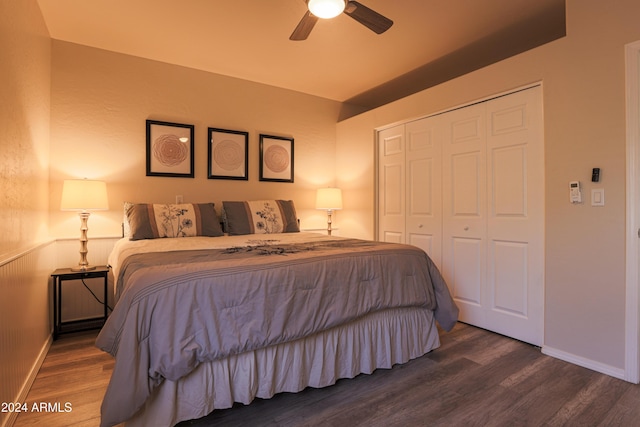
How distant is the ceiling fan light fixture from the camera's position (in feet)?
6.16

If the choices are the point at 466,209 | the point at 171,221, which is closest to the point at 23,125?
the point at 171,221

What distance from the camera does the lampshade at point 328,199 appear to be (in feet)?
13.1

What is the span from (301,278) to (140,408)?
2.88 feet

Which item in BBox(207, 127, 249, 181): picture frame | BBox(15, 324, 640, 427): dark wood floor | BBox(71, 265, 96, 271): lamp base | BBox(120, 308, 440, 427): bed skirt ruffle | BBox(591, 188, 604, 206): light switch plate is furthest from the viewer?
BBox(207, 127, 249, 181): picture frame

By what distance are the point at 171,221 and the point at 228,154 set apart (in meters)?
1.10

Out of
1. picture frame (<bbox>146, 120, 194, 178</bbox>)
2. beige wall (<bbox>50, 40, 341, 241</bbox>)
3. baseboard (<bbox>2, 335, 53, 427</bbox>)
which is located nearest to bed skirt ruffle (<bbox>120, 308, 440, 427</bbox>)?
baseboard (<bbox>2, 335, 53, 427</bbox>)

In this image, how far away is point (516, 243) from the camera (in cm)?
253

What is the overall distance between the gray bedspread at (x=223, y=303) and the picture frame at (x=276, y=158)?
77.6 inches

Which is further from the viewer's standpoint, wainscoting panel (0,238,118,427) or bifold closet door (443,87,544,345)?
bifold closet door (443,87,544,345)

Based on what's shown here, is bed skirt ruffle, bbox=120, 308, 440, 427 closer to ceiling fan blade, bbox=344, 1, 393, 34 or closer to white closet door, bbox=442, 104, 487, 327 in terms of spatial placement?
white closet door, bbox=442, 104, 487, 327

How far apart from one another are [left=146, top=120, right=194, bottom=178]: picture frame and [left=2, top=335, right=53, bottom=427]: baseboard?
1.67 m

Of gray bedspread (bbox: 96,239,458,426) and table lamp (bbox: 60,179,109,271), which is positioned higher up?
table lamp (bbox: 60,179,109,271)

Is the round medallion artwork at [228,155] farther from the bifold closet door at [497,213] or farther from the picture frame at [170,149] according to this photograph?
the bifold closet door at [497,213]

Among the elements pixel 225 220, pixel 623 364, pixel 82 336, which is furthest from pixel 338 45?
pixel 82 336
